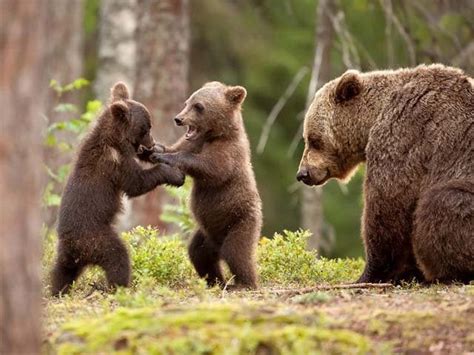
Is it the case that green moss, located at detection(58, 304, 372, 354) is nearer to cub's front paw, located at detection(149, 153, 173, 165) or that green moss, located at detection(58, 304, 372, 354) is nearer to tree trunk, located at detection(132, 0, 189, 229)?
cub's front paw, located at detection(149, 153, 173, 165)

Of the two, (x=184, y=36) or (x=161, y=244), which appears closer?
(x=161, y=244)

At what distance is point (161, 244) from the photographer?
1020cm

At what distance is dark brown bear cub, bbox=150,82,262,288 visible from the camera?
949 cm

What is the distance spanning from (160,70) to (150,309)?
32.4 ft

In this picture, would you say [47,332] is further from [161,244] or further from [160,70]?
[160,70]

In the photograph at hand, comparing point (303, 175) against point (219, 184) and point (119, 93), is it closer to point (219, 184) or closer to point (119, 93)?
point (219, 184)

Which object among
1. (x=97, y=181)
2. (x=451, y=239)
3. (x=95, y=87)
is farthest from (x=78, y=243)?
(x=95, y=87)

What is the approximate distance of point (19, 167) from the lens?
523 cm

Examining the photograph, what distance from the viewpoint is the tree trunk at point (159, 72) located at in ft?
52.5

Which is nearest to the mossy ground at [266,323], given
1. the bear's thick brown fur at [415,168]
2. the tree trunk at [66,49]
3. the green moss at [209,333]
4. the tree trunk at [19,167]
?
the green moss at [209,333]

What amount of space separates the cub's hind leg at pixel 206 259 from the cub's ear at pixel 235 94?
131 centimetres

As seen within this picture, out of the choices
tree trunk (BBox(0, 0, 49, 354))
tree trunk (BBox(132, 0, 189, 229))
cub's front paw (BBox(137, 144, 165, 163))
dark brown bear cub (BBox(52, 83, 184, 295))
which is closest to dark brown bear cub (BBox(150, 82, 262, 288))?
cub's front paw (BBox(137, 144, 165, 163))

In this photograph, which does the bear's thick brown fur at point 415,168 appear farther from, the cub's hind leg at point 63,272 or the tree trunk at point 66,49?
the tree trunk at point 66,49

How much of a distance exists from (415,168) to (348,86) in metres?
1.12
